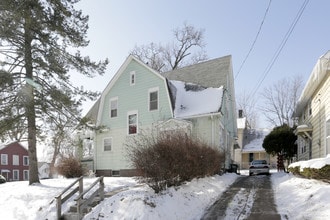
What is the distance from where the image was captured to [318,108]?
14977 mm

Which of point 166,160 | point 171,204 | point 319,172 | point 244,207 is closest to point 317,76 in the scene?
point 319,172

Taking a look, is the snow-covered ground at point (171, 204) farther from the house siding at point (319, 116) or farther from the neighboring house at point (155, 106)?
the neighboring house at point (155, 106)

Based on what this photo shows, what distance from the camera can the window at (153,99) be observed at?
69.5 ft

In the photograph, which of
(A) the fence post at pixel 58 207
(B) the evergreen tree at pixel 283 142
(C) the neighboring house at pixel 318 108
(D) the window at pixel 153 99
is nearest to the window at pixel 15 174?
(D) the window at pixel 153 99

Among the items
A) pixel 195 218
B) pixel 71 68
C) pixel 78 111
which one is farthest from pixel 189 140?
pixel 71 68

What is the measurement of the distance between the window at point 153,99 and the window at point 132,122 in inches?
60.0

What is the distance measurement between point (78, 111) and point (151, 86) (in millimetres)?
→ 6600

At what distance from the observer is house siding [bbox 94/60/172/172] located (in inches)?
825

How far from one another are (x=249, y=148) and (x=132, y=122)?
2312 centimetres

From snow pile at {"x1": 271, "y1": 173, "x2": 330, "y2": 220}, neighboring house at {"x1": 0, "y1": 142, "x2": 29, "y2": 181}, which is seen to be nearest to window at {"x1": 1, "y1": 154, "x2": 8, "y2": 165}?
neighboring house at {"x1": 0, "y1": 142, "x2": 29, "y2": 181}

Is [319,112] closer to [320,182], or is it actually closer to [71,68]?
[320,182]

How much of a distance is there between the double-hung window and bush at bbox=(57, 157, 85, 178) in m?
4.47

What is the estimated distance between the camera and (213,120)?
62.3 ft

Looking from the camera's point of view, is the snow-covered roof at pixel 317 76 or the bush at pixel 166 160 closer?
the bush at pixel 166 160
